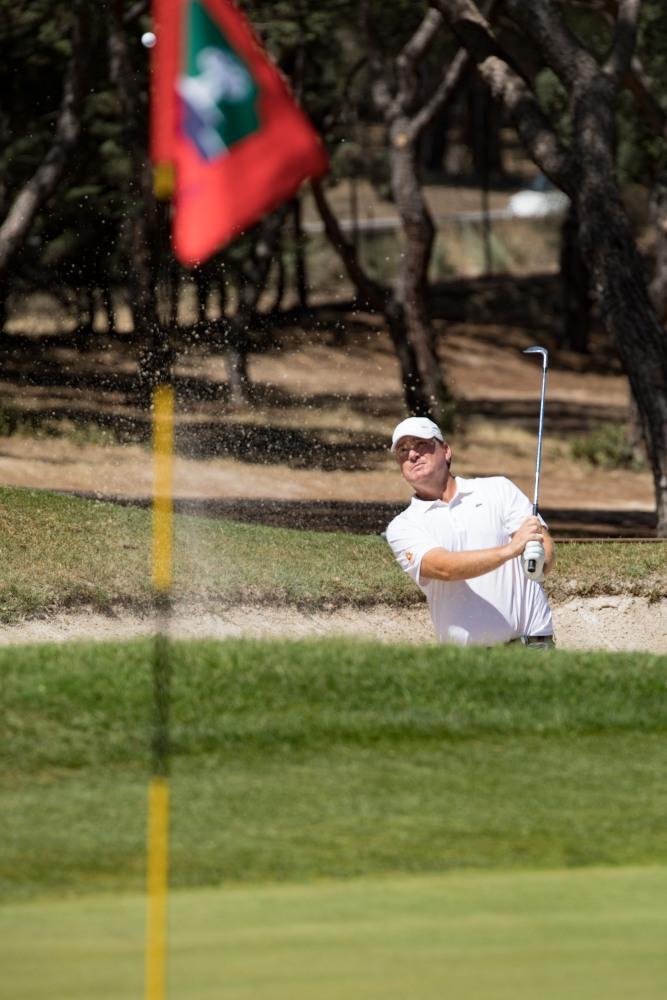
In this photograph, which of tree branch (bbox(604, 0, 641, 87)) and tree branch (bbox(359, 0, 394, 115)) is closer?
tree branch (bbox(604, 0, 641, 87))

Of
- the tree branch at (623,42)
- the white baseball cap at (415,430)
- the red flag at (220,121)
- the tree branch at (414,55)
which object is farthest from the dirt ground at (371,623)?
the tree branch at (414,55)

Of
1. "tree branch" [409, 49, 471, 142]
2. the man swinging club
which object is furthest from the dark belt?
"tree branch" [409, 49, 471, 142]

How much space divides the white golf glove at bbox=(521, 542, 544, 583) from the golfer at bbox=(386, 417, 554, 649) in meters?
0.02

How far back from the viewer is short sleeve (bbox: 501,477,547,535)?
25.5 ft

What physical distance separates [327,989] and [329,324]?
38310 millimetres

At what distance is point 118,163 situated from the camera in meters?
35.2

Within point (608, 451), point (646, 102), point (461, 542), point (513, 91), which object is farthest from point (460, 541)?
point (608, 451)

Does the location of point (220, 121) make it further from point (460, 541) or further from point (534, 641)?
point (534, 641)

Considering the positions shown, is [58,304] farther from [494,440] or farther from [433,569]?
[433,569]

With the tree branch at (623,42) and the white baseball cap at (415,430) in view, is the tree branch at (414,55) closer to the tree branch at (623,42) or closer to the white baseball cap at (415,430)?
the tree branch at (623,42)

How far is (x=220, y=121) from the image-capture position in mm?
5777

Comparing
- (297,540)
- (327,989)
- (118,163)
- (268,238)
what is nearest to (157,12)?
(327,989)

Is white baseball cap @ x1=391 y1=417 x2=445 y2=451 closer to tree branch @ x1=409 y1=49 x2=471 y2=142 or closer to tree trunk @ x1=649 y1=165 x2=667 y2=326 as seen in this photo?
tree trunk @ x1=649 y1=165 x2=667 y2=326

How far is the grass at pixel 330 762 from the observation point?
227 inches
